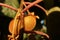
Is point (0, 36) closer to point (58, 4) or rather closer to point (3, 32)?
point (3, 32)

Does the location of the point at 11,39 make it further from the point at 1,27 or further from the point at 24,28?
the point at 1,27

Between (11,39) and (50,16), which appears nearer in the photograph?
(11,39)

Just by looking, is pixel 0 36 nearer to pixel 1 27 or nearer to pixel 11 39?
pixel 1 27

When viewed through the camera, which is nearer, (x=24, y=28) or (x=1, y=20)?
(x=24, y=28)

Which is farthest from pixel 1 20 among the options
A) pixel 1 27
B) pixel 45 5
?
pixel 45 5

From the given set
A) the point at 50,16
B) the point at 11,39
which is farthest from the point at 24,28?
the point at 50,16

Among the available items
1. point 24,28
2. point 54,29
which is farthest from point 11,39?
point 54,29

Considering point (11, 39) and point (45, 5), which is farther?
point (45, 5)
